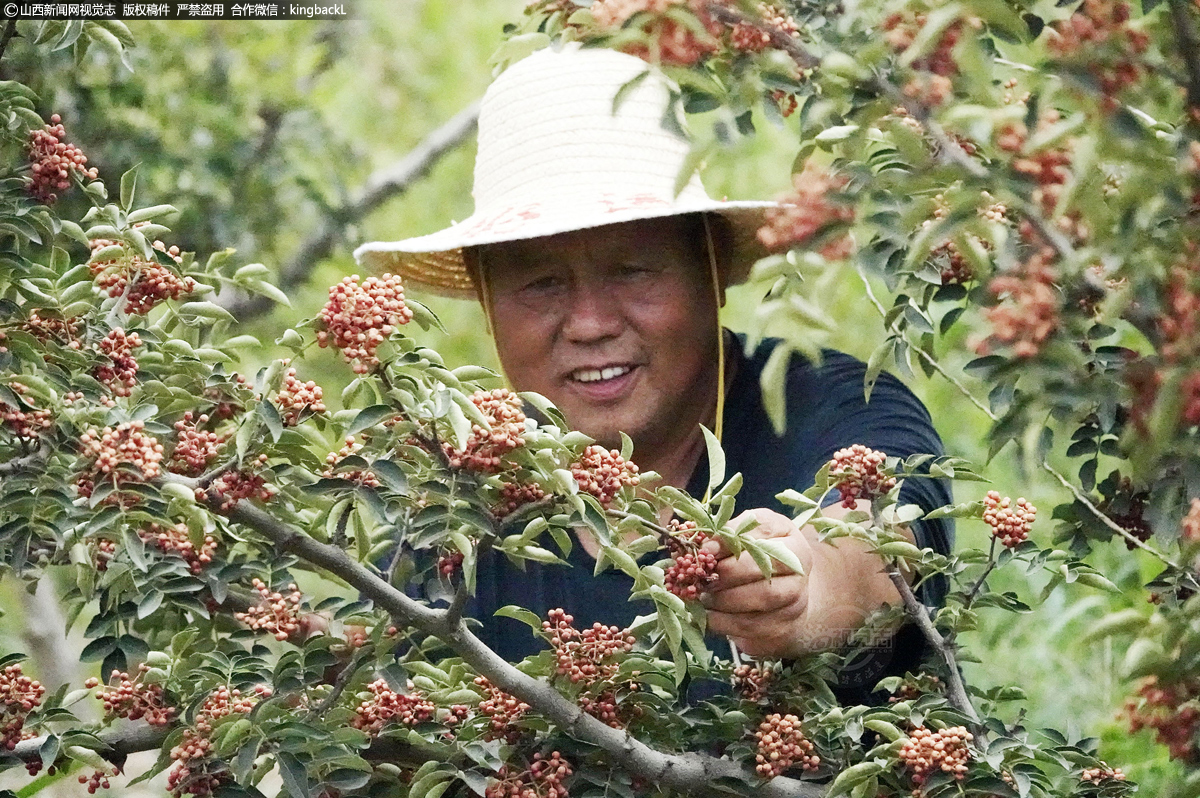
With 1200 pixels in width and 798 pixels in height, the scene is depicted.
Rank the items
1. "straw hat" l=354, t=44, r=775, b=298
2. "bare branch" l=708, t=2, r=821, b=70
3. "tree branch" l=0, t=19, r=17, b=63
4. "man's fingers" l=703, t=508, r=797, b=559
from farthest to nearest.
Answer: "straw hat" l=354, t=44, r=775, b=298, "tree branch" l=0, t=19, r=17, b=63, "man's fingers" l=703, t=508, r=797, b=559, "bare branch" l=708, t=2, r=821, b=70

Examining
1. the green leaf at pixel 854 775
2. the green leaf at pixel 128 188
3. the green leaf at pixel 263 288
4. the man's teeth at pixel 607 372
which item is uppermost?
the green leaf at pixel 128 188

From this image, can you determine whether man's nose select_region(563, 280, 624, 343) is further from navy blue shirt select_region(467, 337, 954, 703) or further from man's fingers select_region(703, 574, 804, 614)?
man's fingers select_region(703, 574, 804, 614)

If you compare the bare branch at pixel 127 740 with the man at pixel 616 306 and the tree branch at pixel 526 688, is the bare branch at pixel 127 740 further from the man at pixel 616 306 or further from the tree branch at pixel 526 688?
the man at pixel 616 306

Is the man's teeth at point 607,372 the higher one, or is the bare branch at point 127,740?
the man's teeth at point 607,372

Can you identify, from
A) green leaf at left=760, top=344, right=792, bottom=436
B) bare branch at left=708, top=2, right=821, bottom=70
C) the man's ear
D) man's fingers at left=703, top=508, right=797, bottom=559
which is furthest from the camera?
the man's ear

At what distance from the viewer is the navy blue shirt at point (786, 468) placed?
218cm

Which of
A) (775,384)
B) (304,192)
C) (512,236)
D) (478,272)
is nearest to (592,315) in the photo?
(512,236)

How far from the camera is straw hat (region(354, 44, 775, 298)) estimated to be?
2469 millimetres

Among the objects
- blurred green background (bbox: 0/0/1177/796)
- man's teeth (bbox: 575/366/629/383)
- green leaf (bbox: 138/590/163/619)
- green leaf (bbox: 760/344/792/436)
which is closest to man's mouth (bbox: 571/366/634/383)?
man's teeth (bbox: 575/366/629/383)

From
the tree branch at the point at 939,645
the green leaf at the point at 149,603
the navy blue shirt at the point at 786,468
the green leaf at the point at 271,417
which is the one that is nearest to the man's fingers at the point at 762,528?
the tree branch at the point at 939,645

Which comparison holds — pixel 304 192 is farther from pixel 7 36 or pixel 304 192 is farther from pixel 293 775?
pixel 293 775

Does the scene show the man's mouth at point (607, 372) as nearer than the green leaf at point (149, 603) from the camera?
No

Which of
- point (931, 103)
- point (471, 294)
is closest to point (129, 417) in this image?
point (931, 103)

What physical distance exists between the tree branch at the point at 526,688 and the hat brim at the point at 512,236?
87cm
